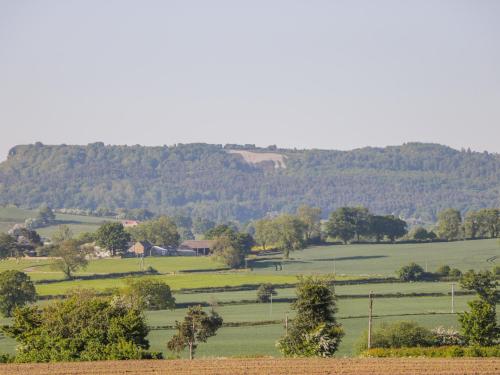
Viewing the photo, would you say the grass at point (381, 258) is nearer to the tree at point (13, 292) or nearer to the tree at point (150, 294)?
the tree at point (150, 294)

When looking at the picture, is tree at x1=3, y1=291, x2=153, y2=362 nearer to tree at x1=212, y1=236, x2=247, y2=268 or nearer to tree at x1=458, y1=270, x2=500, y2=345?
tree at x1=458, y1=270, x2=500, y2=345

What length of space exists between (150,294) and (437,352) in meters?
44.1

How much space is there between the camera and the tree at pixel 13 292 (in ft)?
366

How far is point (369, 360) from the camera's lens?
67875 mm

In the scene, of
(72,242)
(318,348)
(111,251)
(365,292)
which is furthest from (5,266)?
(318,348)

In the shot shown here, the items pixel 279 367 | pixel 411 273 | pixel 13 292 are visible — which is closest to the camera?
pixel 279 367

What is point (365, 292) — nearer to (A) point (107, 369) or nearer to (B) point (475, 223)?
(A) point (107, 369)

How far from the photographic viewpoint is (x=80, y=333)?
254 feet

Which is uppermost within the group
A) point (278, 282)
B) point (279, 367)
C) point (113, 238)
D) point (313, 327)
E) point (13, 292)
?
point (113, 238)

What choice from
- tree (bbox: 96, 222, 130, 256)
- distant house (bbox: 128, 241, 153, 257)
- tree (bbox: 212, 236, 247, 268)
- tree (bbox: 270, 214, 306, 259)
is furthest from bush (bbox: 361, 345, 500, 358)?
distant house (bbox: 128, 241, 153, 257)

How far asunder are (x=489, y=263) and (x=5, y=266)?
6267 centimetres

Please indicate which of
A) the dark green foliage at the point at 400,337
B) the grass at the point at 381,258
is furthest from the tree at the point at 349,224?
the dark green foliage at the point at 400,337

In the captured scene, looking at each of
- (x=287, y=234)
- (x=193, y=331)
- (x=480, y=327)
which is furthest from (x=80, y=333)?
(x=287, y=234)

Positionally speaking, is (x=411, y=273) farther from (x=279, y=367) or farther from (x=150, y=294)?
(x=279, y=367)
